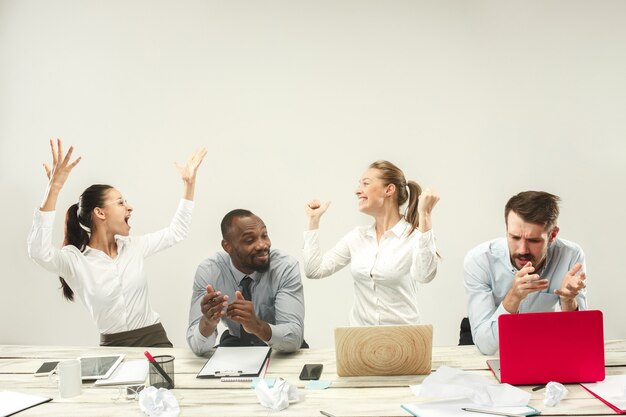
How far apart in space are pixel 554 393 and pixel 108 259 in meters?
2.19

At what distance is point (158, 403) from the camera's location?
1.76 metres

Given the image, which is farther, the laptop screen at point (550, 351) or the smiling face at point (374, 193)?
the smiling face at point (374, 193)

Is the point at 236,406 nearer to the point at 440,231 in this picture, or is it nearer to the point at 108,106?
the point at 440,231

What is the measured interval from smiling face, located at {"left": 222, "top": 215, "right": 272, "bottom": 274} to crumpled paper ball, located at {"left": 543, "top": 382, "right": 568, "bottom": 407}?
1404 mm

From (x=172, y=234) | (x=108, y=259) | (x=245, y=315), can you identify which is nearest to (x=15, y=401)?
(x=245, y=315)

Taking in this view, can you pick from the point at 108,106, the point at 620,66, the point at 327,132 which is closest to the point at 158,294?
the point at 108,106

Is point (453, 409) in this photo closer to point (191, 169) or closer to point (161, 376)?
point (161, 376)

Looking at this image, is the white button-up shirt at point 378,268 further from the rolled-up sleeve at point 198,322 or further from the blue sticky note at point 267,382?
the blue sticky note at point 267,382

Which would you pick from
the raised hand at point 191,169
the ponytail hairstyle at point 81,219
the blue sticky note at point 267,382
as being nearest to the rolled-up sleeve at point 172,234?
the raised hand at point 191,169

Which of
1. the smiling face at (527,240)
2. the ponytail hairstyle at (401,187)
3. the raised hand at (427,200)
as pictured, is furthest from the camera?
the ponytail hairstyle at (401,187)

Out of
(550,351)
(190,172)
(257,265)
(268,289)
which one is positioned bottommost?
(550,351)

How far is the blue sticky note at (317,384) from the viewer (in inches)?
77.2

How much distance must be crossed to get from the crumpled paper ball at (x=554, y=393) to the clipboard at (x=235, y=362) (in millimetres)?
939

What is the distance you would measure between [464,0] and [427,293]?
1.98 metres
